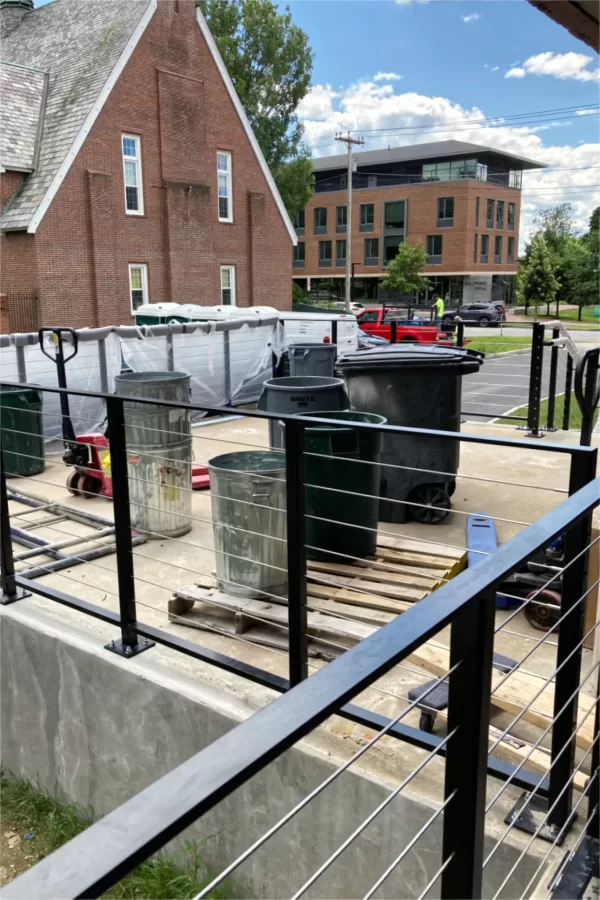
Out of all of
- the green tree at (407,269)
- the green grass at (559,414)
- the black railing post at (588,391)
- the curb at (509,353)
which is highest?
the green tree at (407,269)

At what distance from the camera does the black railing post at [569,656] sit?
2273 millimetres

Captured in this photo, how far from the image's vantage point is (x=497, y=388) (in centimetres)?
1750

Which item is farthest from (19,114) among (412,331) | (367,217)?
(367,217)

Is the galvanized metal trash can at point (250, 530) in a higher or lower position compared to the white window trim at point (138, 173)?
lower

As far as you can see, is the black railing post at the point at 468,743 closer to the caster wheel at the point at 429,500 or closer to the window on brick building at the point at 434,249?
the caster wheel at the point at 429,500

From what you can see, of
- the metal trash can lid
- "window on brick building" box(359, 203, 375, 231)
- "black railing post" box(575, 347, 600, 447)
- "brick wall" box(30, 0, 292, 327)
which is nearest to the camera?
"black railing post" box(575, 347, 600, 447)

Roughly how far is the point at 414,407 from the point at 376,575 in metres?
2.03

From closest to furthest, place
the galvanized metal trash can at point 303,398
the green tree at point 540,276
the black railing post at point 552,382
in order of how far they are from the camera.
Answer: the galvanized metal trash can at point 303,398 → the black railing post at point 552,382 → the green tree at point 540,276

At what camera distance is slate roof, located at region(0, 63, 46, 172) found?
22141 millimetres

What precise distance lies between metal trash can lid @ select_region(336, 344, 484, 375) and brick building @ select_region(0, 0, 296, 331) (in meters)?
18.0

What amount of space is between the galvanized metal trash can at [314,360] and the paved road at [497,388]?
2.21 m

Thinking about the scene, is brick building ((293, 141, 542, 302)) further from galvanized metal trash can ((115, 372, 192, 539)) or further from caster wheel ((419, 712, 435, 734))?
caster wheel ((419, 712, 435, 734))

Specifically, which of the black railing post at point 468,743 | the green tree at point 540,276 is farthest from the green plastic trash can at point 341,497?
the green tree at point 540,276

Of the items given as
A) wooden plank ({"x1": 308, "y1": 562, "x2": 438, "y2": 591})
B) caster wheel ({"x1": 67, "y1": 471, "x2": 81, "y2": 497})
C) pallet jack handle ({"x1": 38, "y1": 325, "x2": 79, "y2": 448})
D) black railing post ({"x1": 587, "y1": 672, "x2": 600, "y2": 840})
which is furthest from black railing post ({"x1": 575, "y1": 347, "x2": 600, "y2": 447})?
pallet jack handle ({"x1": 38, "y1": 325, "x2": 79, "y2": 448})
